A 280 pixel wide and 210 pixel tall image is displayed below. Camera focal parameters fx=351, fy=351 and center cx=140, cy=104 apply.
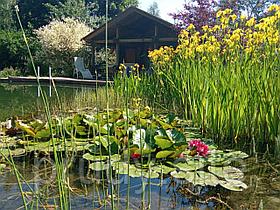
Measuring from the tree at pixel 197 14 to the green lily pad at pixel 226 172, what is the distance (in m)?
8.44

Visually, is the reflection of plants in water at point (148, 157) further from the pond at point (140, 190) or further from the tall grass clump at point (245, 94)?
the tall grass clump at point (245, 94)

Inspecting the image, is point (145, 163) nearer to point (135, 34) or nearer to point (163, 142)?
point (163, 142)

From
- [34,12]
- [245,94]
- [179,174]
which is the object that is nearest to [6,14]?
[34,12]

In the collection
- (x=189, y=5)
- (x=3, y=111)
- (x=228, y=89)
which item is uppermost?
(x=189, y=5)

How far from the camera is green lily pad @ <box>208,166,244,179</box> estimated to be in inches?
71.2

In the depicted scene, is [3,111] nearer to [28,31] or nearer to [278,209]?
[278,209]

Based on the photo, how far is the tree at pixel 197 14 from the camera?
1020 centimetres

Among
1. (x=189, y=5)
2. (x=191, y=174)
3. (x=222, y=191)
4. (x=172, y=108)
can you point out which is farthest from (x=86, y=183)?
(x=189, y=5)

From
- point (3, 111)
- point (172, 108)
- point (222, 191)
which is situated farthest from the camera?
point (3, 111)

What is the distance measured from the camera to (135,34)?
56.6 feet

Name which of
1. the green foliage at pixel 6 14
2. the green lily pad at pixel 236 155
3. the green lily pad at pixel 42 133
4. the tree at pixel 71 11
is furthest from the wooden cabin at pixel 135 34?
the green foliage at pixel 6 14

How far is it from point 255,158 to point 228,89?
56 cm

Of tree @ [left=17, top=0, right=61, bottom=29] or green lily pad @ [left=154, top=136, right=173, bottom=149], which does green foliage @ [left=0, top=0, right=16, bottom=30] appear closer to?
tree @ [left=17, top=0, right=61, bottom=29]

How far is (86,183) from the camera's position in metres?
1.85
